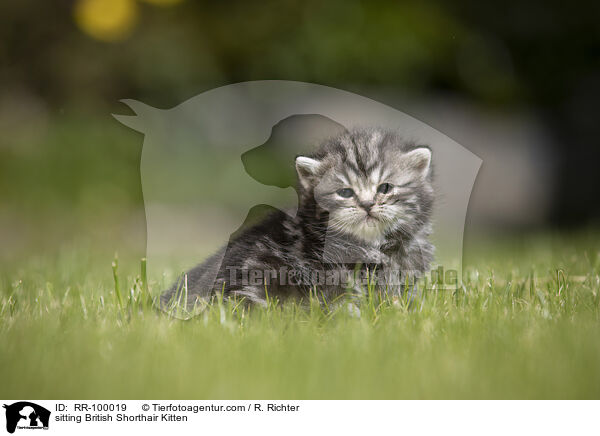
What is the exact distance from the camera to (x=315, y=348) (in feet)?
6.87

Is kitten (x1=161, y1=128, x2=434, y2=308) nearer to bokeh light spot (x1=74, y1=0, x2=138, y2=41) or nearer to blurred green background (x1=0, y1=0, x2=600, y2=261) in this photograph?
blurred green background (x1=0, y1=0, x2=600, y2=261)

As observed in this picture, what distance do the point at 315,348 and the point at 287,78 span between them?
4.46 m

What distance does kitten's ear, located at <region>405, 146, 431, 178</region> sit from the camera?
2803 millimetres

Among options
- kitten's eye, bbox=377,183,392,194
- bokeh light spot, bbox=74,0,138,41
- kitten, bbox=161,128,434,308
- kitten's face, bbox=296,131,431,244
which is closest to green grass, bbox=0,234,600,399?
kitten, bbox=161,128,434,308

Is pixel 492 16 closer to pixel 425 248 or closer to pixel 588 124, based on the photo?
pixel 588 124

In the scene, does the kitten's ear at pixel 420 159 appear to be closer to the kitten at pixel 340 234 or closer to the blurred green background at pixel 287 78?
the kitten at pixel 340 234

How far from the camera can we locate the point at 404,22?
6098 millimetres

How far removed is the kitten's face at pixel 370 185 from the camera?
2.71 m

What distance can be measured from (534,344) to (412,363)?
49 cm
